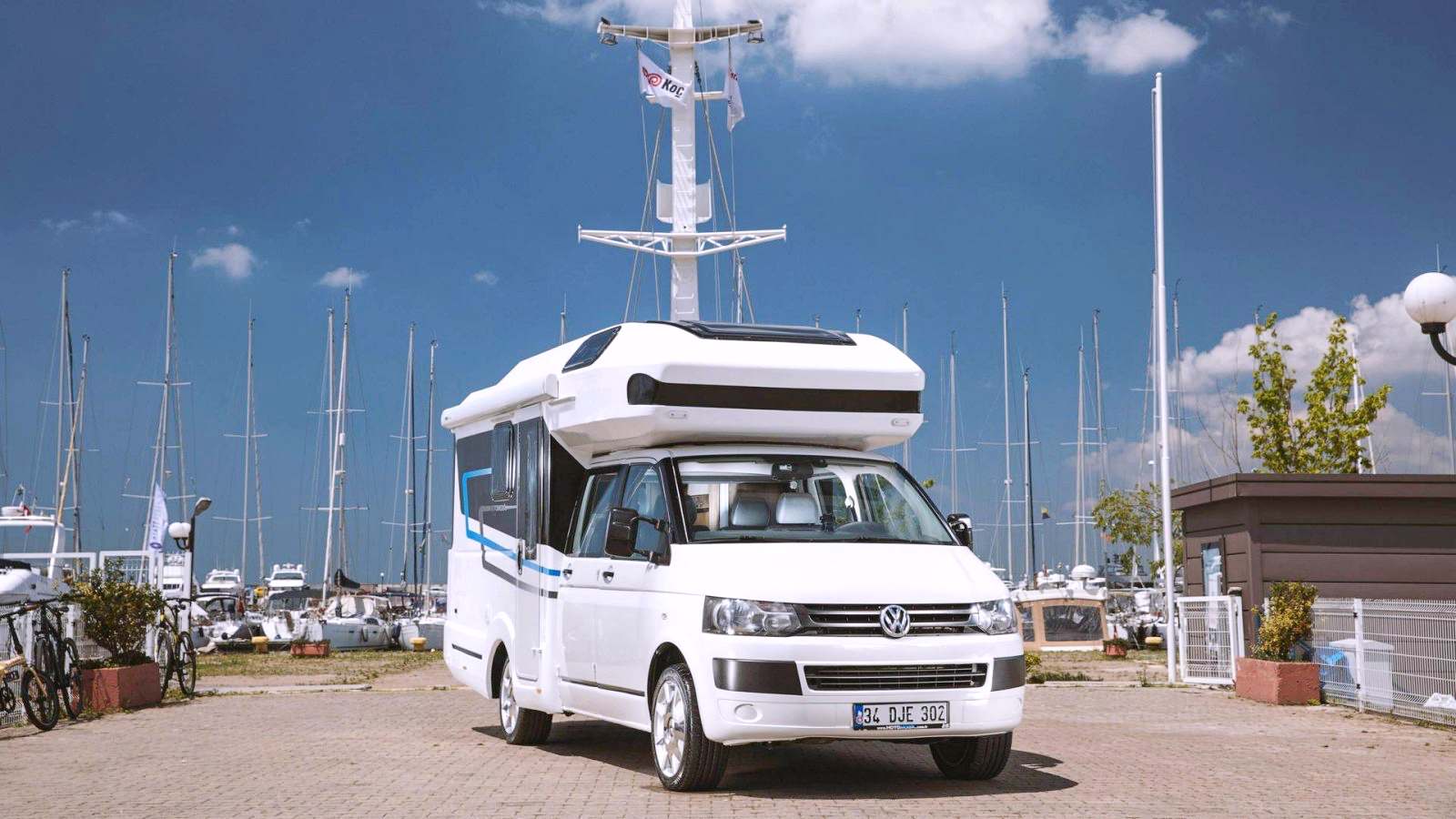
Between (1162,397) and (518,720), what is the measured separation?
41.6 ft

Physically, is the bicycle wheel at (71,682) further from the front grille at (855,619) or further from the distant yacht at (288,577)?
the distant yacht at (288,577)

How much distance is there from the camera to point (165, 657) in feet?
68.1

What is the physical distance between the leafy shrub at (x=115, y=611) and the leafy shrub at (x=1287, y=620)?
Result: 1241 cm

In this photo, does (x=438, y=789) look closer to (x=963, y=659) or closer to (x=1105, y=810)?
(x=963, y=659)

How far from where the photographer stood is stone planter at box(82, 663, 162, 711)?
16.5 metres

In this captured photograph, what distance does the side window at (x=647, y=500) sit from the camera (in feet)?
32.4

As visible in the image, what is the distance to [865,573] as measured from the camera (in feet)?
29.9

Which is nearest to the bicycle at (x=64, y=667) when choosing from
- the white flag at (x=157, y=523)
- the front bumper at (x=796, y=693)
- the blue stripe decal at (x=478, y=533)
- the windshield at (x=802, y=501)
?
the blue stripe decal at (x=478, y=533)

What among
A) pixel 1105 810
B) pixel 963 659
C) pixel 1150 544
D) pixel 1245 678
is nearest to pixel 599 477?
pixel 963 659

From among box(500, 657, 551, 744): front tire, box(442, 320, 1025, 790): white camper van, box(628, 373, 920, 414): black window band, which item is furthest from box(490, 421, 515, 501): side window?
box(628, 373, 920, 414): black window band

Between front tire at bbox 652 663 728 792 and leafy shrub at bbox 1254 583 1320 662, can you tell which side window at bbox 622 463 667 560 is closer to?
front tire at bbox 652 663 728 792

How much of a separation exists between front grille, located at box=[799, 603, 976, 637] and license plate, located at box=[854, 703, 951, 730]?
1.36 ft

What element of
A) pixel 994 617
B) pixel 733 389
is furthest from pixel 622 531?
pixel 994 617

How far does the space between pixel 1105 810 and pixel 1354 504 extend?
434 inches
